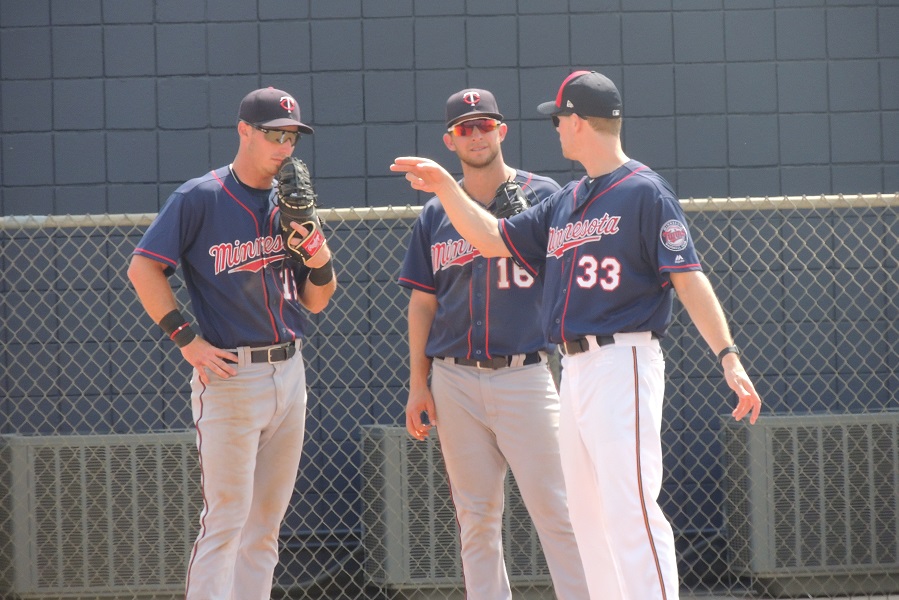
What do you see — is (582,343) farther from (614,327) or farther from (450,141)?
(450,141)

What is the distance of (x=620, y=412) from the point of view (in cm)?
334

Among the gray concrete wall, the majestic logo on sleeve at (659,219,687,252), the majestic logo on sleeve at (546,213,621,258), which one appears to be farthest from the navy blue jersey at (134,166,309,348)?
the gray concrete wall

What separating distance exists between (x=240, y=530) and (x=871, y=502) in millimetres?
→ 3331

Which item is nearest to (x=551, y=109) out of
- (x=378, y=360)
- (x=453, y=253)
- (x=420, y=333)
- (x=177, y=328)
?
(x=453, y=253)

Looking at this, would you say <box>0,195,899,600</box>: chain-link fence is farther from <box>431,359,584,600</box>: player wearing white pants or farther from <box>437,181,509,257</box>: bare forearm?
<box>437,181,509,257</box>: bare forearm

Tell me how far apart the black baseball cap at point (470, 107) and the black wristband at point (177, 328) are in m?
1.30

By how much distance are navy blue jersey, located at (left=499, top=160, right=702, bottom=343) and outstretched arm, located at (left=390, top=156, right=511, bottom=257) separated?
12.4 inches

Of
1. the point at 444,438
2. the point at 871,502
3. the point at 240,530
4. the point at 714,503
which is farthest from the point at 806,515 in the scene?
the point at 240,530

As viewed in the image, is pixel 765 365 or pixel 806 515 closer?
pixel 806 515

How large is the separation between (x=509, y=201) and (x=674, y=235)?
0.84 m

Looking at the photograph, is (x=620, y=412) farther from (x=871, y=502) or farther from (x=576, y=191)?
(x=871, y=502)

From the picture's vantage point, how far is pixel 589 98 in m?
3.61

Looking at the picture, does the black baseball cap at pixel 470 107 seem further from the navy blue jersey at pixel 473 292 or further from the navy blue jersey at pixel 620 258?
the navy blue jersey at pixel 620 258

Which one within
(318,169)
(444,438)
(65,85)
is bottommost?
(444,438)
